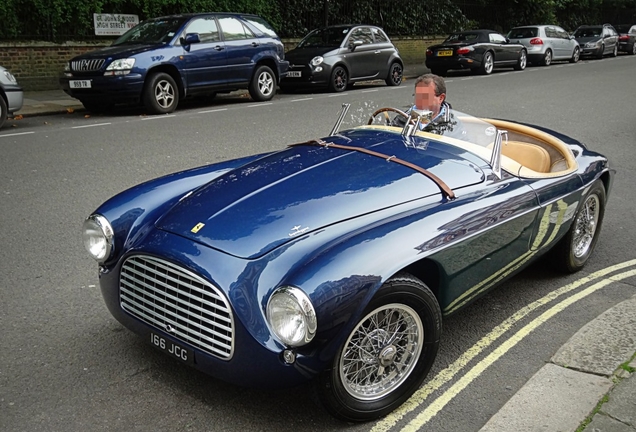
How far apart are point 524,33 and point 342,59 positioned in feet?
39.3

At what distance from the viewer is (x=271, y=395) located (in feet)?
10.4

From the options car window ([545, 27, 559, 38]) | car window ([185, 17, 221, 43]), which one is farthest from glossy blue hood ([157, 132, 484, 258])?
car window ([545, 27, 559, 38])

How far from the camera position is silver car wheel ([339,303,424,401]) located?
2.92 m

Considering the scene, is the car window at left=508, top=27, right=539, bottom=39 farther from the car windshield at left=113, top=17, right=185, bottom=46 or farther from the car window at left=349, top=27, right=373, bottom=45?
the car windshield at left=113, top=17, right=185, bottom=46

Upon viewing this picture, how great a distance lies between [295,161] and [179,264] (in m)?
1.17

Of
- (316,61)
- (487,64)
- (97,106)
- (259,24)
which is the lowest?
(97,106)

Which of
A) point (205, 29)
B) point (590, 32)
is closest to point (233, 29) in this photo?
point (205, 29)

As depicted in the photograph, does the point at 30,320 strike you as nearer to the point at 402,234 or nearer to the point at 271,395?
the point at 271,395

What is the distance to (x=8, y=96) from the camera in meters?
10.2

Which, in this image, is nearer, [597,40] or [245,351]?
[245,351]

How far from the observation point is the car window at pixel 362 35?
16188mm

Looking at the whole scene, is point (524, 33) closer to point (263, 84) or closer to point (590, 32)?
point (590, 32)

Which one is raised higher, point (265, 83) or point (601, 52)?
point (265, 83)

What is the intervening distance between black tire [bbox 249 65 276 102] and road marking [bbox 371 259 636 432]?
9.84 metres
